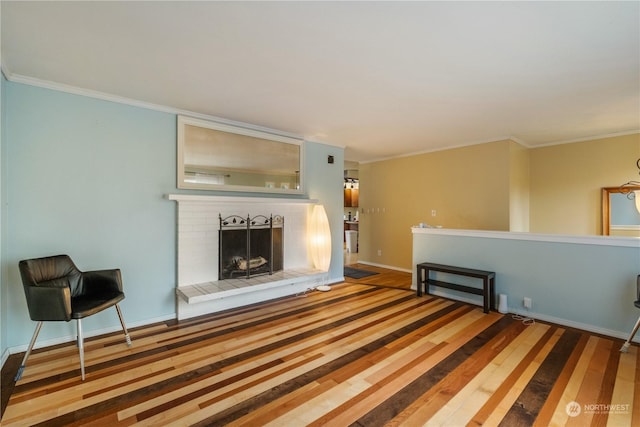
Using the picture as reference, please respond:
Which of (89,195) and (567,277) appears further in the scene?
(567,277)

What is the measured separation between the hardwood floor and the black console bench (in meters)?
0.36

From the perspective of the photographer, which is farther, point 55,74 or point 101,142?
point 101,142

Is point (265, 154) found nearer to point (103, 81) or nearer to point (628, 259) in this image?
point (103, 81)

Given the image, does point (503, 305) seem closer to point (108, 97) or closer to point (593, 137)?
point (593, 137)

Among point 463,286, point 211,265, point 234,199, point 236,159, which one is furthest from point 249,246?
point 463,286

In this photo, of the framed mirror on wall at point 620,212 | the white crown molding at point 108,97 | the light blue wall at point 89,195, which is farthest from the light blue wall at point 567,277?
the light blue wall at point 89,195

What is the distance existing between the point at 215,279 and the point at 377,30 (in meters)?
3.19

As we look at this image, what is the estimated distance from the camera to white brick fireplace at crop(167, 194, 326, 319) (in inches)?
130

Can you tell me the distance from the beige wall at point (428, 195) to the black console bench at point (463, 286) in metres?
1.36

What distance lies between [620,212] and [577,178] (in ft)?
2.46

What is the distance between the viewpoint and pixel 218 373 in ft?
7.22

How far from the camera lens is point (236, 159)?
3.80 metres

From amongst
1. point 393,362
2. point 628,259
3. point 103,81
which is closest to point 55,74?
point 103,81

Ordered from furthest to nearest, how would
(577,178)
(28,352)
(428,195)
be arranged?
(428,195) → (577,178) → (28,352)
